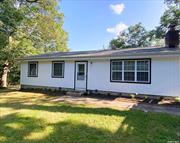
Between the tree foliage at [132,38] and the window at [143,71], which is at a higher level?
the tree foliage at [132,38]

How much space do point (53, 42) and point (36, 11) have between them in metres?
4.69

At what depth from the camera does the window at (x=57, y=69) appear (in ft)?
50.3

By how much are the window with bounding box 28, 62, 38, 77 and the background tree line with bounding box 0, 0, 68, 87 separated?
1837 millimetres

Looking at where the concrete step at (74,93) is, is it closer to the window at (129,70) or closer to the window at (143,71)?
the window at (129,70)

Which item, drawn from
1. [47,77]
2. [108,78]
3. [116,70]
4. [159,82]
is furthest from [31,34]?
[159,82]

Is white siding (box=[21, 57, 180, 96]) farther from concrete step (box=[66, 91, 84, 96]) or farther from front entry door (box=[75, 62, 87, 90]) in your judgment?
concrete step (box=[66, 91, 84, 96])

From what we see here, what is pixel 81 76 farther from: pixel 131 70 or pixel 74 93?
pixel 131 70

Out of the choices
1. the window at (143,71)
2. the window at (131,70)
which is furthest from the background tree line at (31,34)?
the window at (143,71)

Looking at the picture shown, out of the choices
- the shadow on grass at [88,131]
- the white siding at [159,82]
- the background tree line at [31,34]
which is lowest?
the shadow on grass at [88,131]

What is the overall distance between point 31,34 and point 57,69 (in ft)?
27.2

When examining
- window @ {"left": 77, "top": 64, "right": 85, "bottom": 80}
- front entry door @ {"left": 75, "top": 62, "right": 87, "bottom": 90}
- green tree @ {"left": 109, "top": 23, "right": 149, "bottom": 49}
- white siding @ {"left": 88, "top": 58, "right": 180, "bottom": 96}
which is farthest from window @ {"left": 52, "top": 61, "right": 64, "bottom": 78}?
green tree @ {"left": 109, "top": 23, "right": 149, "bottom": 49}

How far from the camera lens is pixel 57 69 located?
51.4 ft

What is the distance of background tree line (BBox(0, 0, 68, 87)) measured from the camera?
18.4 metres

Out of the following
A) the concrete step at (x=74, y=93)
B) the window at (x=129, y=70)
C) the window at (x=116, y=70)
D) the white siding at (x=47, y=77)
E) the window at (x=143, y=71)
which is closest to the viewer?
the window at (x=143, y=71)
